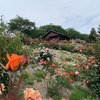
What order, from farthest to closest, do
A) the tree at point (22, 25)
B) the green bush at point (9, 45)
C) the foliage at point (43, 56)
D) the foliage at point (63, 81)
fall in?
the tree at point (22, 25)
the foliage at point (43, 56)
the foliage at point (63, 81)
the green bush at point (9, 45)

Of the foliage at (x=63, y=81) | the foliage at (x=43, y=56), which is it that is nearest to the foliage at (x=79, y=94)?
the foliage at (x=63, y=81)

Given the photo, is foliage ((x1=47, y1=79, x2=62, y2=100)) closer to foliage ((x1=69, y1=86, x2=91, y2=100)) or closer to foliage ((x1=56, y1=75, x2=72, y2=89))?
foliage ((x1=56, y1=75, x2=72, y2=89))

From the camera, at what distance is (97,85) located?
227 inches

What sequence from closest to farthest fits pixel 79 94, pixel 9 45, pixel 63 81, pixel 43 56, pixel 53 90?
pixel 9 45
pixel 53 90
pixel 79 94
pixel 63 81
pixel 43 56

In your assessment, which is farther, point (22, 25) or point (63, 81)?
point (22, 25)

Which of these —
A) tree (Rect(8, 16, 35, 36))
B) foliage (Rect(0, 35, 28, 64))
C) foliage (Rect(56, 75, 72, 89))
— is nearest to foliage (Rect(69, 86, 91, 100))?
foliage (Rect(56, 75, 72, 89))

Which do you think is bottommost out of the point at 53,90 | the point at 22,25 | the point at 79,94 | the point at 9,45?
the point at 79,94

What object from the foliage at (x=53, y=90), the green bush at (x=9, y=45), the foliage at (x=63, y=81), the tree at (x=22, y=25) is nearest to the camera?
the green bush at (x=9, y=45)

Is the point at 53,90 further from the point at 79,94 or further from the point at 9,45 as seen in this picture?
the point at 9,45

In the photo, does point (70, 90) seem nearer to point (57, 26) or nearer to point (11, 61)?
point (11, 61)

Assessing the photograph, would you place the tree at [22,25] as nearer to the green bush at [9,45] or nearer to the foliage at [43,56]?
the foliage at [43,56]

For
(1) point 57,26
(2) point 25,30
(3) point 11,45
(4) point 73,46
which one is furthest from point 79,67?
(1) point 57,26

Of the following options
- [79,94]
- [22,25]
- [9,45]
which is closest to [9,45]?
[9,45]

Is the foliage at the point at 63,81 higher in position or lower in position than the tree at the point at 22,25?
lower
